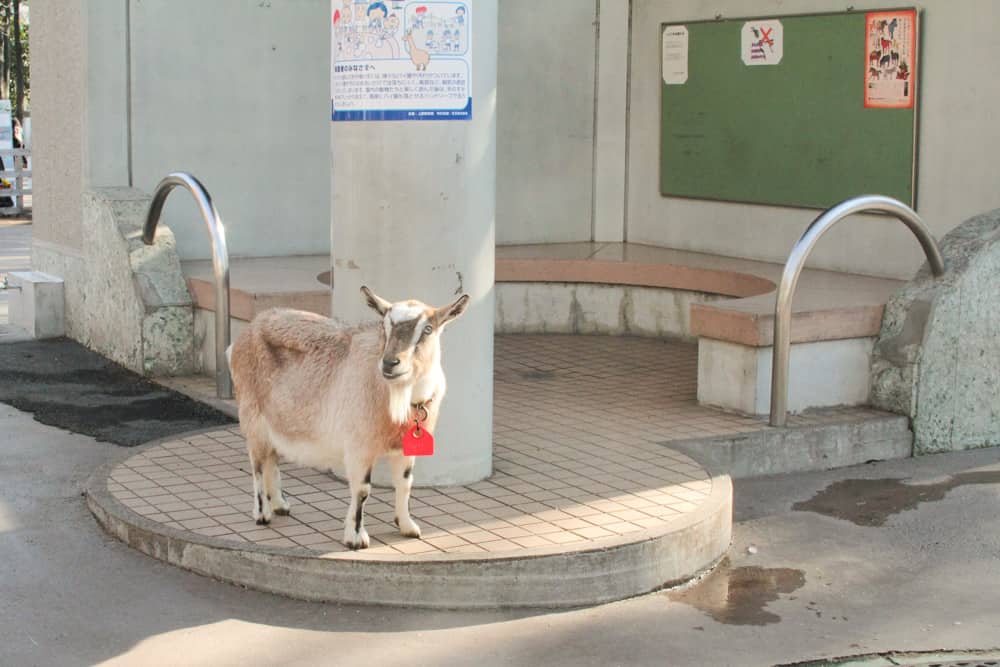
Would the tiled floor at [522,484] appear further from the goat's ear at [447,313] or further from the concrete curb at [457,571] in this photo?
the goat's ear at [447,313]

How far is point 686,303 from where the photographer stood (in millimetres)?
10859

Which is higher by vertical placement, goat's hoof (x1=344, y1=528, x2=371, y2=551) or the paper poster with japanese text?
the paper poster with japanese text

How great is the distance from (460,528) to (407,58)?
216 cm

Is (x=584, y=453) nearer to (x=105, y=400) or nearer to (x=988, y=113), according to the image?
(x=105, y=400)

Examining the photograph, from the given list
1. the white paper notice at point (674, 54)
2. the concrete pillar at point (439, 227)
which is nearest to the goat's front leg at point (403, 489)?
the concrete pillar at point (439, 227)

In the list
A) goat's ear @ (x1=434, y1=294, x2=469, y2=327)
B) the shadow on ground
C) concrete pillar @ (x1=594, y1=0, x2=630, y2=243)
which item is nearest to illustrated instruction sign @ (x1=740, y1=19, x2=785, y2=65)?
concrete pillar @ (x1=594, y1=0, x2=630, y2=243)

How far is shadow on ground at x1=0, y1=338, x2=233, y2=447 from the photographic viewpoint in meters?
8.45

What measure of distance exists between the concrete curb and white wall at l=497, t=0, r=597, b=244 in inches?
257

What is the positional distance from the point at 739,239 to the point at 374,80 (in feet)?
18.3

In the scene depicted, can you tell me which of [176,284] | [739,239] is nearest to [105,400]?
[176,284]

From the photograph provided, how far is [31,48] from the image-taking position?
11.4 metres

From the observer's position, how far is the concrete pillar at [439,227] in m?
6.58

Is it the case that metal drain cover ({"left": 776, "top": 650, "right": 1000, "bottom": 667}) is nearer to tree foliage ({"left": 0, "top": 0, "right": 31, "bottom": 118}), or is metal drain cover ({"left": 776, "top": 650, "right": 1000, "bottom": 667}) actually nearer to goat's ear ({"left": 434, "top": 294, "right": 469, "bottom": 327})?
goat's ear ({"left": 434, "top": 294, "right": 469, "bottom": 327})

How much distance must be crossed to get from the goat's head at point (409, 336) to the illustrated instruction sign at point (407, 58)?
126 centimetres
